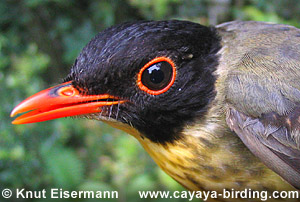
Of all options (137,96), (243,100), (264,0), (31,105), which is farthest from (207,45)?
(264,0)

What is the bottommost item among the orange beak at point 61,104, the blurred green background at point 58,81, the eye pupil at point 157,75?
the orange beak at point 61,104

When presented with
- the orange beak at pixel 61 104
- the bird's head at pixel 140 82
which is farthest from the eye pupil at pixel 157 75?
the orange beak at pixel 61 104

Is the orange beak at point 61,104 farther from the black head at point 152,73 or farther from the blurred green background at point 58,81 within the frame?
the blurred green background at point 58,81

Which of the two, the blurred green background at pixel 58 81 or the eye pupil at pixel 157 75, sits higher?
the blurred green background at pixel 58 81

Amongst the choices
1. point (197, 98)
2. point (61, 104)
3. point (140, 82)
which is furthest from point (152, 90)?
point (61, 104)

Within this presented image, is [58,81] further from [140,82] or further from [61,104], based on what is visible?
[140,82]

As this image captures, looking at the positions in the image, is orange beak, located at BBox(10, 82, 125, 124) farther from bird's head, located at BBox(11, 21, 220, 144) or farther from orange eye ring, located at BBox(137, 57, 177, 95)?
orange eye ring, located at BBox(137, 57, 177, 95)

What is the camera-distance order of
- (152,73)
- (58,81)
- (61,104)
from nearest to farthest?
1. (152,73)
2. (61,104)
3. (58,81)

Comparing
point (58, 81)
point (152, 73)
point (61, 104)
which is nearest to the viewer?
point (152, 73)
